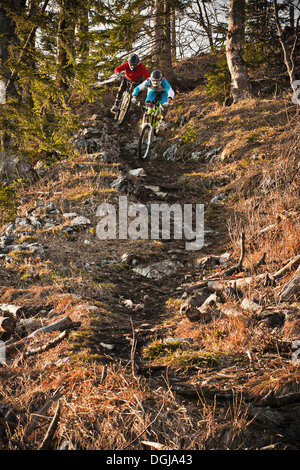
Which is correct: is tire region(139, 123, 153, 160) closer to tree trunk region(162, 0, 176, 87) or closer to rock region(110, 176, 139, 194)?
rock region(110, 176, 139, 194)

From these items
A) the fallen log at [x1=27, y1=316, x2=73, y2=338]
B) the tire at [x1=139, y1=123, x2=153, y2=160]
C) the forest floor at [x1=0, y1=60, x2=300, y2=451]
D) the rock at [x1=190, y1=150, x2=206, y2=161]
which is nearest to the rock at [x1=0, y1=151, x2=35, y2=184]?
the forest floor at [x1=0, y1=60, x2=300, y2=451]

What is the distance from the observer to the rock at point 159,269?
633cm

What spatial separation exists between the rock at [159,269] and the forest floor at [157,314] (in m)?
0.03

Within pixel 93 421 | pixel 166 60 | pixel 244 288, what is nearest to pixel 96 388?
pixel 93 421

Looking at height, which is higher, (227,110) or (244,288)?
(227,110)

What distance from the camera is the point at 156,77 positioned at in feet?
30.4

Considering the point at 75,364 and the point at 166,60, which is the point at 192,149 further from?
the point at 75,364

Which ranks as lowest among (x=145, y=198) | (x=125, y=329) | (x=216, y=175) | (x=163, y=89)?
(x=125, y=329)

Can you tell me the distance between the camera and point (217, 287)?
499cm

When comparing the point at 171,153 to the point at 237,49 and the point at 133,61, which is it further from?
the point at 237,49

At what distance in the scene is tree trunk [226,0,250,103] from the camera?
12.1 m

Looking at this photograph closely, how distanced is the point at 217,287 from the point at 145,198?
4881mm

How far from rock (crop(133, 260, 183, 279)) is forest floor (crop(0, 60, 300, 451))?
0.03m

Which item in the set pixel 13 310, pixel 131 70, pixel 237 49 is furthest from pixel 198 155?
pixel 13 310
